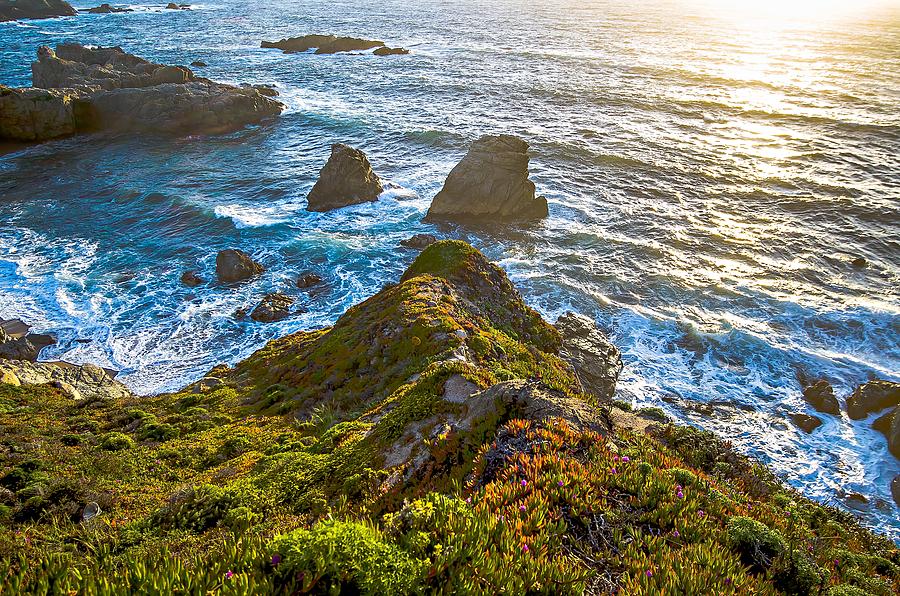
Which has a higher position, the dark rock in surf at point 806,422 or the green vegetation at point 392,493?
the green vegetation at point 392,493

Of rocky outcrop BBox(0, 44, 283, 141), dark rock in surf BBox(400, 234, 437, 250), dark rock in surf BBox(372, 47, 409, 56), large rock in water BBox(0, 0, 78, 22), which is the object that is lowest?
dark rock in surf BBox(400, 234, 437, 250)

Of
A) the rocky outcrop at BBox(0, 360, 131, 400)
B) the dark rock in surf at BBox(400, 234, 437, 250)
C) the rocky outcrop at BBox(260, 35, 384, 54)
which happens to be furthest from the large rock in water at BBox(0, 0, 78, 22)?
the rocky outcrop at BBox(0, 360, 131, 400)

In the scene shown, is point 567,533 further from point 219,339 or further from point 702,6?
point 702,6

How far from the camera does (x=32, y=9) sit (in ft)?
409

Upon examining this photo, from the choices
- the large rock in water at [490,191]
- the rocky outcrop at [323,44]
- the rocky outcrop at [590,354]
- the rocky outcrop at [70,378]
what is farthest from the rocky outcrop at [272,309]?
the rocky outcrop at [323,44]

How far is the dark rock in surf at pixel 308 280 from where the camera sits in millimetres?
29938

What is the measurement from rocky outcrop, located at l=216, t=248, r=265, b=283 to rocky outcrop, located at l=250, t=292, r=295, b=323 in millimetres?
3338

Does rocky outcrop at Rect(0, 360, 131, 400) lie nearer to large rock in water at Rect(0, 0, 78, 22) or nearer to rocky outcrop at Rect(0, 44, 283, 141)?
rocky outcrop at Rect(0, 44, 283, 141)

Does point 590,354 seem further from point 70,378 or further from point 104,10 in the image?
point 104,10

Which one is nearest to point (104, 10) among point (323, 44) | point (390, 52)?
point (323, 44)

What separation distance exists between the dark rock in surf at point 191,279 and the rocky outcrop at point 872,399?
34776mm

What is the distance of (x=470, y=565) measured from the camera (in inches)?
198

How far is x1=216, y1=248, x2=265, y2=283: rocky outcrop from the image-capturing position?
30109mm

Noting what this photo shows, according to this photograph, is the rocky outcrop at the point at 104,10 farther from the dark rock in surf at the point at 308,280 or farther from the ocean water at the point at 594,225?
the dark rock in surf at the point at 308,280
